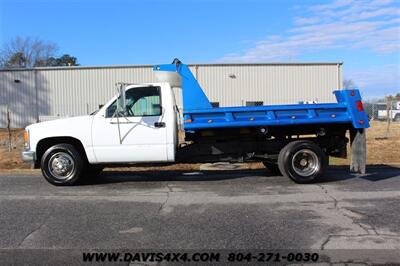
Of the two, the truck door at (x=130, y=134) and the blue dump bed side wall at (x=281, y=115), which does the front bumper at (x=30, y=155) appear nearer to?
the truck door at (x=130, y=134)

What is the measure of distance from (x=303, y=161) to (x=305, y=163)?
6cm

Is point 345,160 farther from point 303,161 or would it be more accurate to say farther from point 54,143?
point 54,143

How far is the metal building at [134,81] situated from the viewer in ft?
108

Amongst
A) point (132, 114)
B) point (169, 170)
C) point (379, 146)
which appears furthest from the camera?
point (379, 146)

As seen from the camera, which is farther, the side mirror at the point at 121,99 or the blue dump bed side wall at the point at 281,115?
the blue dump bed side wall at the point at 281,115

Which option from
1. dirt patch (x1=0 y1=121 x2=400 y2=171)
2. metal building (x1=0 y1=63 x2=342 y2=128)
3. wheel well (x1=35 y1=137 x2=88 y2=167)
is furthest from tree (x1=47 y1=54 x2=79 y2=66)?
wheel well (x1=35 y1=137 x2=88 y2=167)

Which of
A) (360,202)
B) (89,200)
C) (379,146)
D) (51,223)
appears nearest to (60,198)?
(89,200)

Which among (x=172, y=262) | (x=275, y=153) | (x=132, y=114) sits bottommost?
(x=172, y=262)

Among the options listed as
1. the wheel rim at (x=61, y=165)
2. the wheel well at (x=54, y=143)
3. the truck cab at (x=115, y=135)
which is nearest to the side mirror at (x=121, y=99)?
the truck cab at (x=115, y=135)

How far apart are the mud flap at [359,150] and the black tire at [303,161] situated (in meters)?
0.63

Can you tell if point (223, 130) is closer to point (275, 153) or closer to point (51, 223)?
point (275, 153)

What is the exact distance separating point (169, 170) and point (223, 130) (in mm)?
2938

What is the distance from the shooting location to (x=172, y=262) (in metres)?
4.82

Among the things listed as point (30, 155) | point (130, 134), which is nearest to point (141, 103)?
point (130, 134)
